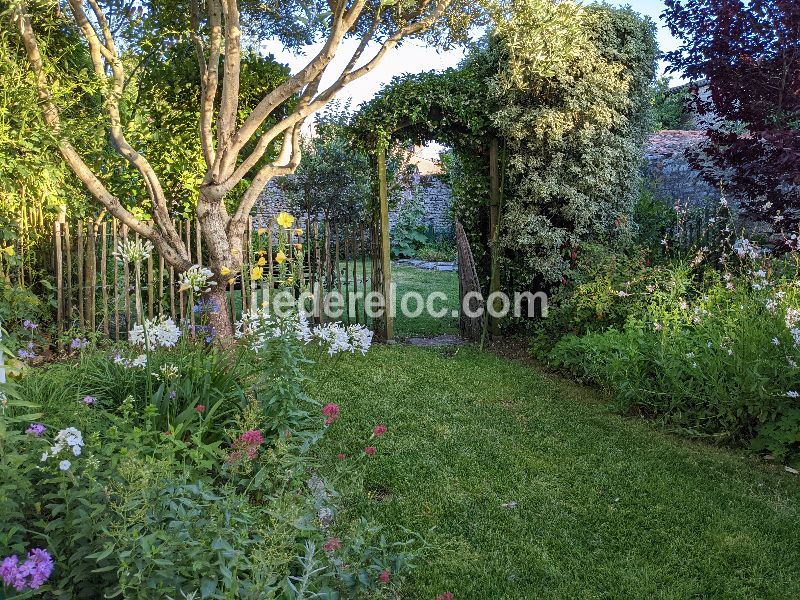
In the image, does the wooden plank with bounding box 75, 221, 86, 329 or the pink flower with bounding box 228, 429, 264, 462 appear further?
the wooden plank with bounding box 75, 221, 86, 329

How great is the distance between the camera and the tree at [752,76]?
6332 millimetres

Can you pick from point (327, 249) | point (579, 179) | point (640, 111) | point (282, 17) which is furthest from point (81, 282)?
point (640, 111)

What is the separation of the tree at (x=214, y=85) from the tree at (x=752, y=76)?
253 centimetres

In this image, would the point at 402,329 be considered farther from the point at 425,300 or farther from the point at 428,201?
the point at 428,201

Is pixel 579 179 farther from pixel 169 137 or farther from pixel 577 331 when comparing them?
pixel 169 137

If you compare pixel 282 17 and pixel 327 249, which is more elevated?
pixel 282 17

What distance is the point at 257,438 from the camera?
228cm

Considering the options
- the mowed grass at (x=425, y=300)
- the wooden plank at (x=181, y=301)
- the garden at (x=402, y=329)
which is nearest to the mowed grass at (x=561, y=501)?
the garden at (x=402, y=329)

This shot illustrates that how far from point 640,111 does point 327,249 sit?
14.1 ft

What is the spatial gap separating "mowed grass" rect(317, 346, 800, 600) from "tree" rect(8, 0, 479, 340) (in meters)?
2.23

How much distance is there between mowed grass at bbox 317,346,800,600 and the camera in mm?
2713

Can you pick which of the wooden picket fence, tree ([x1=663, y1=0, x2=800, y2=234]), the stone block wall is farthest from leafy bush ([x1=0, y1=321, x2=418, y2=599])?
the stone block wall

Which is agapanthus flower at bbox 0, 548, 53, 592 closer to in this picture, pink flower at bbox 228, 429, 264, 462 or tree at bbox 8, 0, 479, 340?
pink flower at bbox 228, 429, 264, 462

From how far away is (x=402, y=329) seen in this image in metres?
8.38
